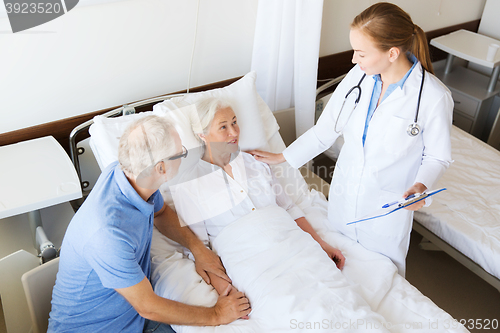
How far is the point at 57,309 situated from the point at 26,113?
0.90m

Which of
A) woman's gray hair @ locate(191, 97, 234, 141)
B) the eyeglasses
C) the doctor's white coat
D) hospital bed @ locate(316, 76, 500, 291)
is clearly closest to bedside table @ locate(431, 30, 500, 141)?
hospital bed @ locate(316, 76, 500, 291)

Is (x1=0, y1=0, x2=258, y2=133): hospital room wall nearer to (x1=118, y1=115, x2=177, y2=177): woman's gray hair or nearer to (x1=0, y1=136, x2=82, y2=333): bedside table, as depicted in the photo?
(x1=0, y1=136, x2=82, y2=333): bedside table

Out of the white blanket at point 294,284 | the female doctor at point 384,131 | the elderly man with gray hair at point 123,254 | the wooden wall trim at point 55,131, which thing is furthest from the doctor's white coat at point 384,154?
the wooden wall trim at point 55,131

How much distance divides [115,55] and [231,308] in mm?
1245

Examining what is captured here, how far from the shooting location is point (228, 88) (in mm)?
1969

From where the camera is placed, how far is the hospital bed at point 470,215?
6.23 ft

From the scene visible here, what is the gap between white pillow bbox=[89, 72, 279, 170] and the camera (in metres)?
1.67

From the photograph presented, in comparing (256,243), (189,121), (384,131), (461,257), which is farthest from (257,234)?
(461,257)

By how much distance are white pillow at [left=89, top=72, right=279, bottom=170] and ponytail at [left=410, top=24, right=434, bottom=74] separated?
75 centimetres

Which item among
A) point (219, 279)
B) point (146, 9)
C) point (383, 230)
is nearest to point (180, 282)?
point (219, 279)

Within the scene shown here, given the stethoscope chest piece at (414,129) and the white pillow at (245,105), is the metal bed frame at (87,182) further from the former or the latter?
the stethoscope chest piece at (414,129)

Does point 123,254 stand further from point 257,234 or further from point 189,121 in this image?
point 189,121

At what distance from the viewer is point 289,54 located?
7.48ft

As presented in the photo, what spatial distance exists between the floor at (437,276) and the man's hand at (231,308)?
90cm
